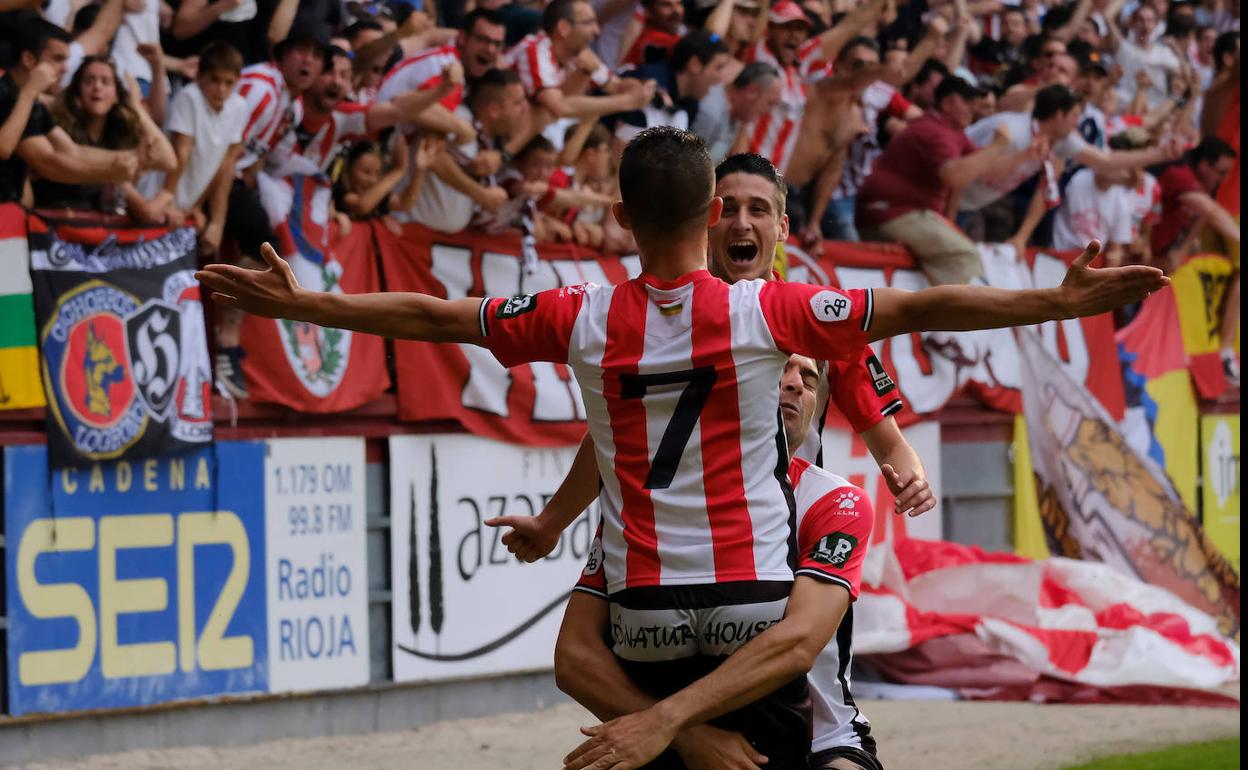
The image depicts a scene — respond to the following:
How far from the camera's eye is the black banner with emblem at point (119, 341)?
8.80 metres

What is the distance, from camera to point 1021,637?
11727 mm

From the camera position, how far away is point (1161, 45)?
19.0 meters

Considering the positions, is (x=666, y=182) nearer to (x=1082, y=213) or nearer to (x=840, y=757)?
(x=840, y=757)

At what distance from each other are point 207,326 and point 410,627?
7.14ft

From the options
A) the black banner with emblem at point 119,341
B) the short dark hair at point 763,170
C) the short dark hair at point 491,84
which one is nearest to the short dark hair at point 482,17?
the short dark hair at point 491,84

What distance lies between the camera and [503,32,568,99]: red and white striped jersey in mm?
11492

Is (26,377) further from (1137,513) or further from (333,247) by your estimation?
(1137,513)

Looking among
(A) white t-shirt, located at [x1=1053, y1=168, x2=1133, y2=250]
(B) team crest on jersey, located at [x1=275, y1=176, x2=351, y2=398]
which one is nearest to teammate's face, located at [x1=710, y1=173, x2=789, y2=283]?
(B) team crest on jersey, located at [x1=275, y1=176, x2=351, y2=398]

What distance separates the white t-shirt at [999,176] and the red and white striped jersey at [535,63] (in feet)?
14.5

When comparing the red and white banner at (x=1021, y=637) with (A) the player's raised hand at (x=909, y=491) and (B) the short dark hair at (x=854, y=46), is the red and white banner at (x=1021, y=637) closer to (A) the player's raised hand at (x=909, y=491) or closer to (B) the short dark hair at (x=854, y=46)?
(B) the short dark hair at (x=854, y=46)

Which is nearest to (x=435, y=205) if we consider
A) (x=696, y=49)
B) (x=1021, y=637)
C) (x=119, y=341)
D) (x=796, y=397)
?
(x=119, y=341)

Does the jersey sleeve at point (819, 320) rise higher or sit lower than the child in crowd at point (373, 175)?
lower

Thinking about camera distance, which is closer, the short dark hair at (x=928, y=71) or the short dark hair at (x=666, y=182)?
the short dark hair at (x=666, y=182)

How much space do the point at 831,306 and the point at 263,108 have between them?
6.57 m
